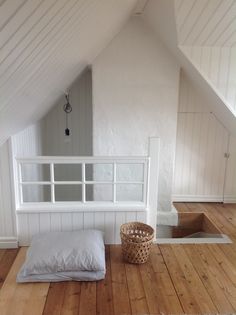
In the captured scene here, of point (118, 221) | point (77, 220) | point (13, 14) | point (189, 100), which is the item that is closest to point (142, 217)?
Answer: point (118, 221)

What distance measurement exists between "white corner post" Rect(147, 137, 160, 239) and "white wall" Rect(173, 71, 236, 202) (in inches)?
55.6

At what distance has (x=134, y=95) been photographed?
3.27m

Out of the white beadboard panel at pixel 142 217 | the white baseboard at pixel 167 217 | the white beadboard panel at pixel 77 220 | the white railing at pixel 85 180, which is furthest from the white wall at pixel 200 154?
the white beadboard panel at pixel 77 220

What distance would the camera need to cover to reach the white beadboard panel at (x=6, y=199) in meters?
2.51

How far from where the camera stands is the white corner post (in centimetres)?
261

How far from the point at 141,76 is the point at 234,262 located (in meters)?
2.18

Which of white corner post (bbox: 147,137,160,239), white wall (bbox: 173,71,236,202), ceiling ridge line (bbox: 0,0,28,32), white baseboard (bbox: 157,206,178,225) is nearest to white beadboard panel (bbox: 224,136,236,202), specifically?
white wall (bbox: 173,71,236,202)

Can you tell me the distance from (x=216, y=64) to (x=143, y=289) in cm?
206

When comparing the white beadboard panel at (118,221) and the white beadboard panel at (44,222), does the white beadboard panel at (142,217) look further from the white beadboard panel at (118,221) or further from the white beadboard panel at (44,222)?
the white beadboard panel at (44,222)

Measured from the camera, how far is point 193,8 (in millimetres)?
2104

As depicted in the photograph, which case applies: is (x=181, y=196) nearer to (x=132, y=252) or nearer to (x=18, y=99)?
(x=132, y=252)

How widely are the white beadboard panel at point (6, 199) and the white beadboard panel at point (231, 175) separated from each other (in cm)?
298

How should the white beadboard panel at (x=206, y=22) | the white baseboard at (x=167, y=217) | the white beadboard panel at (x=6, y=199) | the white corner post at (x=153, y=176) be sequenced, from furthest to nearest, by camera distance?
the white baseboard at (x=167, y=217)
the white corner post at (x=153, y=176)
the white beadboard panel at (x=6, y=199)
the white beadboard panel at (x=206, y=22)

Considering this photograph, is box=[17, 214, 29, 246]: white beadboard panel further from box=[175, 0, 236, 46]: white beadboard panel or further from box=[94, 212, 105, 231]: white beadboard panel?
box=[175, 0, 236, 46]: white beadboard panel
